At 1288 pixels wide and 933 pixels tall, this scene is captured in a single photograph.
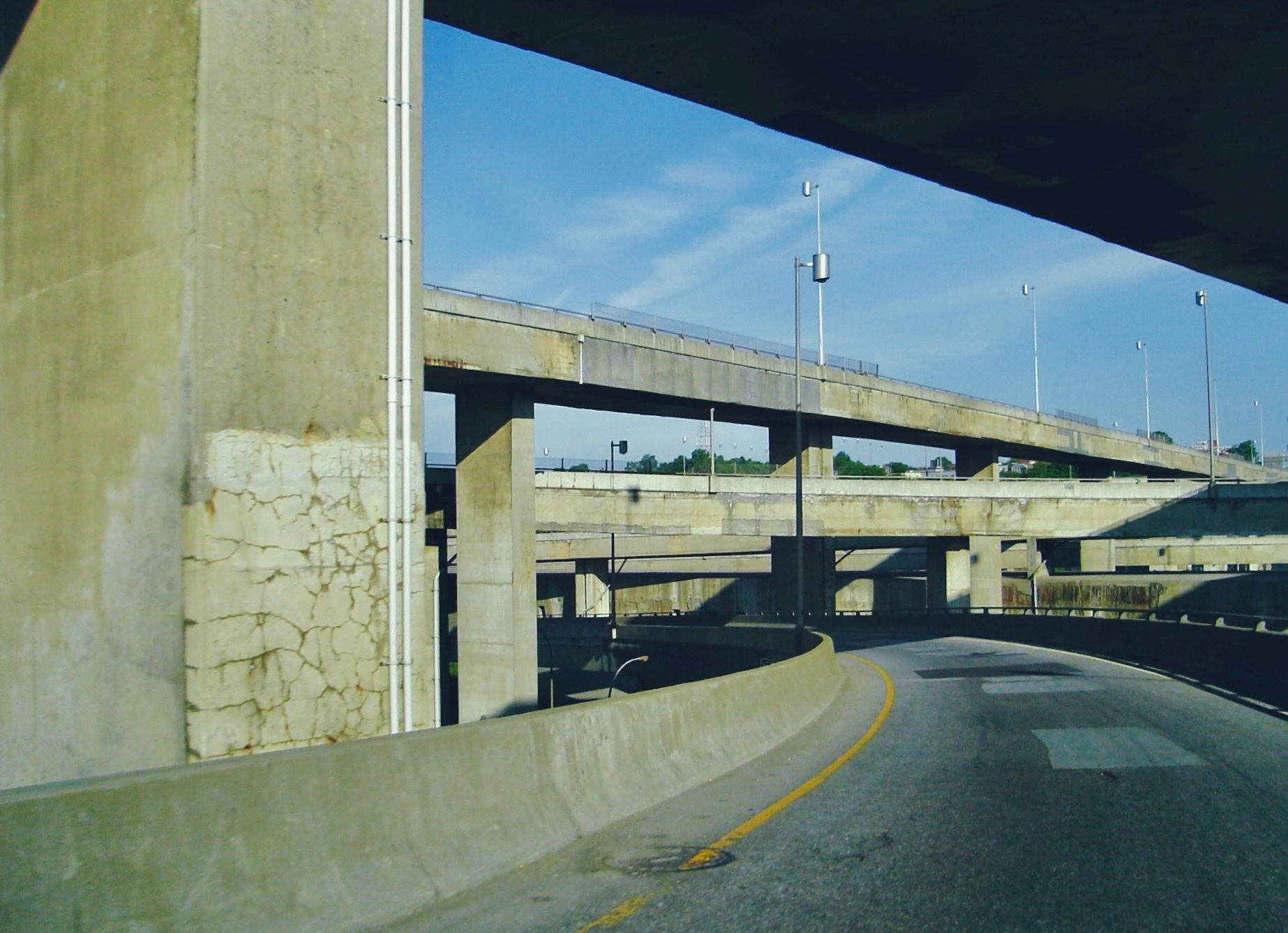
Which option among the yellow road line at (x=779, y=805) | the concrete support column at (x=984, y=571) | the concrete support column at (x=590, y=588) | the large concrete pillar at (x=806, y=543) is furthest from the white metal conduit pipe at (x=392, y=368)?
the concrete support column at (x=590, y=588)

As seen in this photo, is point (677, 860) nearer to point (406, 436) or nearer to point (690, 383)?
point (406, 436)

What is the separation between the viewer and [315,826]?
6.32 m

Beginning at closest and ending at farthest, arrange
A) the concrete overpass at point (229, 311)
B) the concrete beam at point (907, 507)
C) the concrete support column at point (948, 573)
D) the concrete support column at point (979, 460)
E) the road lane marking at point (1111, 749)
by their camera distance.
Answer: the concrete overpass at point (229, 311) → the road lane marking at point (1111, 749) → the concrete beam at point (907, 507) → the concrete support column at point (948, 573) → the concrete support column at point (979, 460)

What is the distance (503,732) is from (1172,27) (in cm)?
871

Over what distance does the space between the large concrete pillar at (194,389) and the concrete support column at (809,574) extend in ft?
171

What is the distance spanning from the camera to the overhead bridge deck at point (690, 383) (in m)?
38.3

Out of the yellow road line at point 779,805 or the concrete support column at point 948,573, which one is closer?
the yellow road line at point 779,805

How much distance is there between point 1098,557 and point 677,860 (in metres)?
95.2

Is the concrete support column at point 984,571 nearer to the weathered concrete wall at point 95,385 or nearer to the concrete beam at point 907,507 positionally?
the concrete beam at point 907,507

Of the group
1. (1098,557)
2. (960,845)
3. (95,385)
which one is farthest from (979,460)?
(95,385)

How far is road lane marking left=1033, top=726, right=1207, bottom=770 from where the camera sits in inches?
501

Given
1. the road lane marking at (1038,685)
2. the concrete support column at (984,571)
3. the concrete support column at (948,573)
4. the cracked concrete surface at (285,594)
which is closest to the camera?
the cracked concrete surface at (285,594)

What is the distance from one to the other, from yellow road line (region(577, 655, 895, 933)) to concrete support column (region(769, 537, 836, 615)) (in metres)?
46.4

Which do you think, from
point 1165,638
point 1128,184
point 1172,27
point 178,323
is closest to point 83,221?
point 178,323
